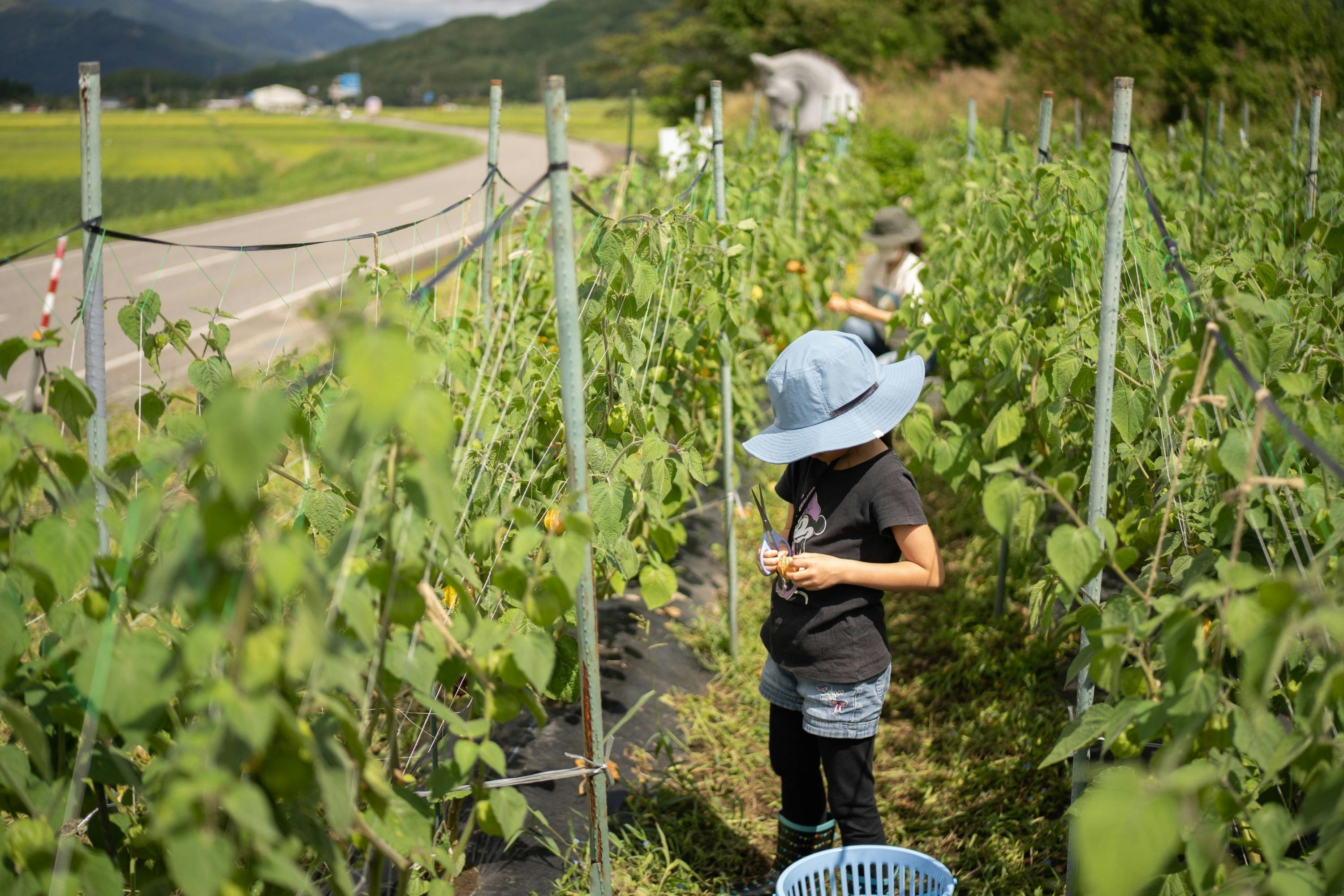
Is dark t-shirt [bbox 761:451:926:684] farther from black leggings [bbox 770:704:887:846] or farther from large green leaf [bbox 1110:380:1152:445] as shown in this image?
large green leaf [bbox 1110:380:1152:445]

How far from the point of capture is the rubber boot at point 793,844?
1.97 m

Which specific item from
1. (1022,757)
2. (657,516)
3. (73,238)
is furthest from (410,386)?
(73,238)

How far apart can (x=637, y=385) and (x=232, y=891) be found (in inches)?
55.4

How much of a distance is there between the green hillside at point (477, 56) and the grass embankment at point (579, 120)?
3.86 metres

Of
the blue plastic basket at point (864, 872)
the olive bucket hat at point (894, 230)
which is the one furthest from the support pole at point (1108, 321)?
the olive bucket hat at point (894, 230)

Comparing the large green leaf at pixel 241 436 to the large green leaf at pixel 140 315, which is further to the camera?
the large green leaf at pixel 140 315

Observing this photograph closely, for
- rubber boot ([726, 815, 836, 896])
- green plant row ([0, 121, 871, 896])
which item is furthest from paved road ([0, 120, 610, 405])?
rubber boot ([726, 815, 836, 896])

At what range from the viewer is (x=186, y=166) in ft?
69.5

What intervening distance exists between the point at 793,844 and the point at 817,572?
0.62 meters

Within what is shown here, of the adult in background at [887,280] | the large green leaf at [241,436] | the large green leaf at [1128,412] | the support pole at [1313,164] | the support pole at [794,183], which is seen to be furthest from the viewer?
→ the support pole at [794,183]

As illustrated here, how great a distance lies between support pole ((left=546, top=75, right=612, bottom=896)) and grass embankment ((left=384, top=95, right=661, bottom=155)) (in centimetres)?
1584

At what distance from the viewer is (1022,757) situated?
7.95 ft

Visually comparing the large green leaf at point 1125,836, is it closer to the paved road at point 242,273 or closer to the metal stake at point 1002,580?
the paved road at point 242,273

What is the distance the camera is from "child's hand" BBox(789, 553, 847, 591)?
1.72 metres
